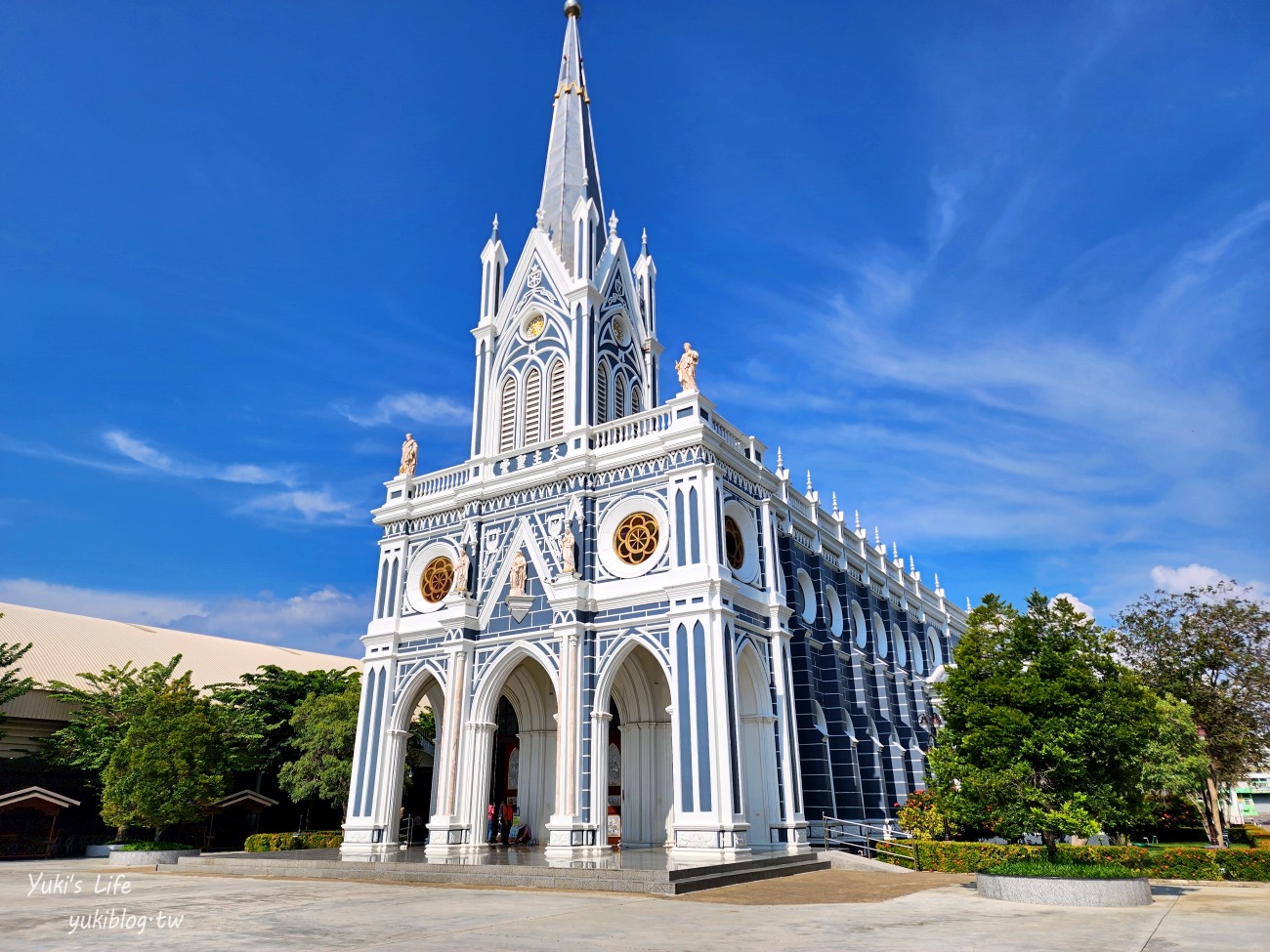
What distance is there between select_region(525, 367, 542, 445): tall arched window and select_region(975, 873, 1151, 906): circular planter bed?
734 inches

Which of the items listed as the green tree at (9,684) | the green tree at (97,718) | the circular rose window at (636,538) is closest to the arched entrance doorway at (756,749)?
the circular rose window at (636,538)

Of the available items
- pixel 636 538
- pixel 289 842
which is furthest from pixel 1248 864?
pixel 289 842

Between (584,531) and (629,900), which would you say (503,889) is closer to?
(629,900)

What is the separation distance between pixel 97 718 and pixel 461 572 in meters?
16.4

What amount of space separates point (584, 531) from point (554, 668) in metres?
3.91

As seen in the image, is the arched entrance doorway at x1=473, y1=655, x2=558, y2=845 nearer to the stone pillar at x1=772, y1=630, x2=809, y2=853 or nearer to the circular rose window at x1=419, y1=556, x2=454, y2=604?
the circular rose window at x1=419, y1=556, x2=454, y2=604

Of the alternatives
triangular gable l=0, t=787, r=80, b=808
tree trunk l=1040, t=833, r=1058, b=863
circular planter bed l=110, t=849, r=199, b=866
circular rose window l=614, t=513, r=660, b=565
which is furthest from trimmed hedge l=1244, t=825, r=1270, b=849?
triangular gable l=0, t=787, r=80, b=808

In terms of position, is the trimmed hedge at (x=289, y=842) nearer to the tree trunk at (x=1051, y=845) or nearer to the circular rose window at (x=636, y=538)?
the circular rose window at (x=636, y=538)

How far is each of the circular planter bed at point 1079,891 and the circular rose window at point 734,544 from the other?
1108 cm

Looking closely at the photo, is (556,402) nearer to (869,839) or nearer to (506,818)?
(506,818)

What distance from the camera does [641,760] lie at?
24625 mm

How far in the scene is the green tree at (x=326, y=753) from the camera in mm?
29062

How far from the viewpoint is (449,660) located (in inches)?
952

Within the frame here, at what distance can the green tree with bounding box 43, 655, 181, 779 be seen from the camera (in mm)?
29406
